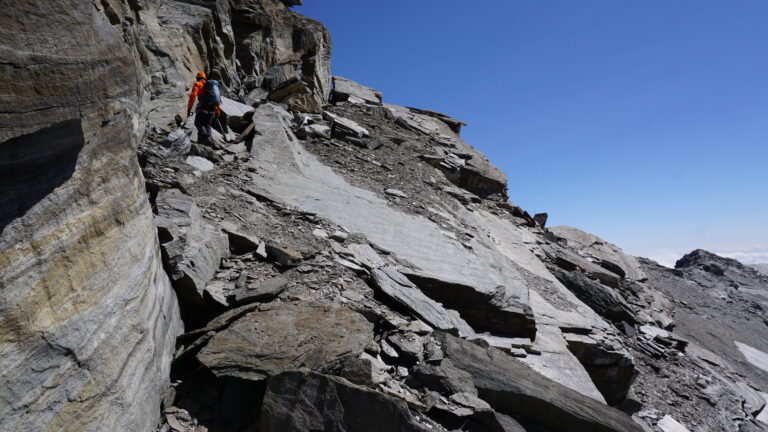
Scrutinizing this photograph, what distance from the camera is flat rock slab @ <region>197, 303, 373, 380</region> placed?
3.79 metres

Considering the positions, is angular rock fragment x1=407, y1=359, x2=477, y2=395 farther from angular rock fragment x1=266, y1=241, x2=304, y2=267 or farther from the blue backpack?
the blue backpack

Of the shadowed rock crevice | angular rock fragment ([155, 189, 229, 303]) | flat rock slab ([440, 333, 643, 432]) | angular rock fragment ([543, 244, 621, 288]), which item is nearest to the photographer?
flat rock slab ([440, 333, 643, 432])

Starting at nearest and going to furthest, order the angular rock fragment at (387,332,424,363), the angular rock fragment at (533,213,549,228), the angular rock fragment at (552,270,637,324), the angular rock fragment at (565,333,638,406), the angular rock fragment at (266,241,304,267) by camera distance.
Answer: the angular rock fragment at (387,332,424,363) → the angular rock fragment at (266,241,304,267) → the angular rock fragment at (565,333,638,406) → the angular rock fragment at (552,270,637,324) → the angular rock fragment at (533,213,549,228)

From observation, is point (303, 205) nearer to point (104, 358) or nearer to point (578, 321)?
point (104, 358)

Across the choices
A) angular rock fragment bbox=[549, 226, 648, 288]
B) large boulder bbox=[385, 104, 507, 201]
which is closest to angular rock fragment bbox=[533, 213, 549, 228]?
angular rock fragment bbox=[549, 226, 648, 288]

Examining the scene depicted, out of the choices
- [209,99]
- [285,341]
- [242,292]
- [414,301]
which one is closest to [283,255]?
[242,292]

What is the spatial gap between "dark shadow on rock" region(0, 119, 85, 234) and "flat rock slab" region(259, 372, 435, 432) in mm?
2285

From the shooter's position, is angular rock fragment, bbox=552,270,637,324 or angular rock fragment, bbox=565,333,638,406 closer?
angular rock fragment, bbox=565,333,638,406

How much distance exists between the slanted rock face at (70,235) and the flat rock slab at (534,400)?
3.19 m

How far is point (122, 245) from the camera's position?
10.6 ft

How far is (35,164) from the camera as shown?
242 centimetres

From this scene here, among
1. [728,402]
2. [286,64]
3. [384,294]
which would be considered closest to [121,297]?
[384,294]

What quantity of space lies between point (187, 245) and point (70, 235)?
223cm

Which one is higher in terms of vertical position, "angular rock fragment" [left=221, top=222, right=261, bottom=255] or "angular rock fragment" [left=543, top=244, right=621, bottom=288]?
"angular rock fragment" [left=543, top=244, right=621, bottom=288]
